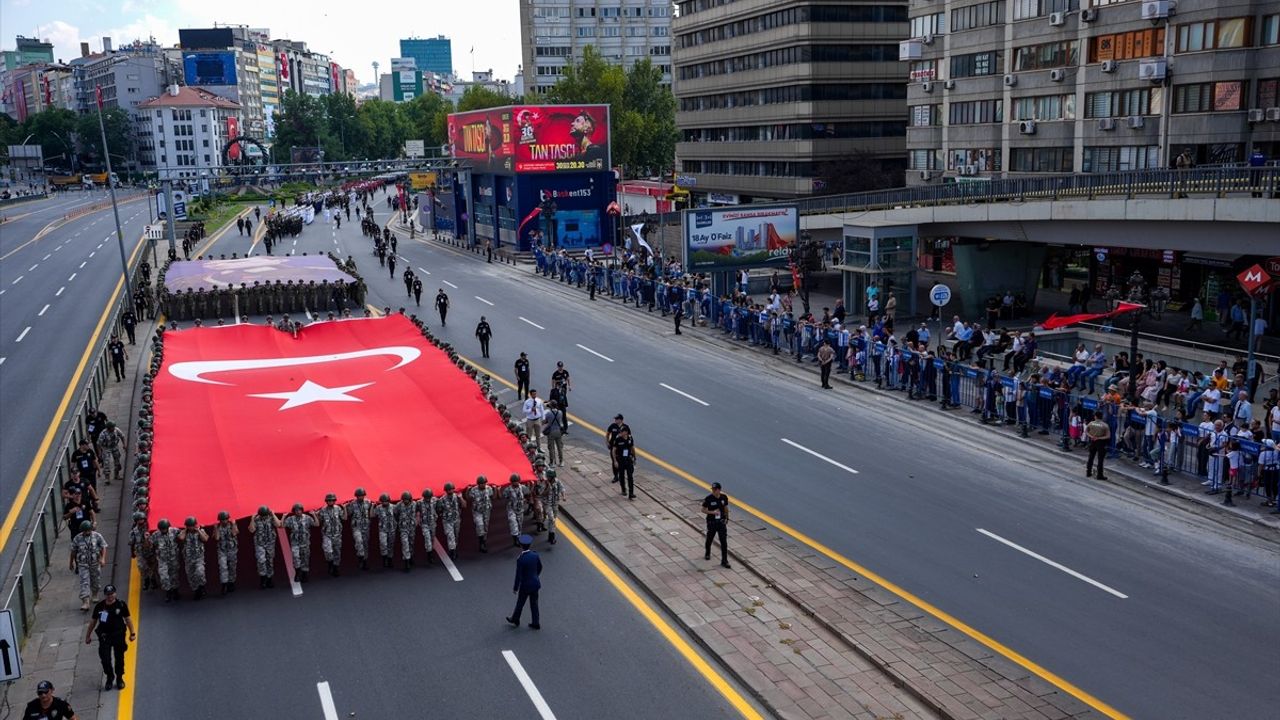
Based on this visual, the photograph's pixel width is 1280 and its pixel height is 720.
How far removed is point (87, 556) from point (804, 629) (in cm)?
1091

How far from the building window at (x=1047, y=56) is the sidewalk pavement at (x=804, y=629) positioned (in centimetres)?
3612

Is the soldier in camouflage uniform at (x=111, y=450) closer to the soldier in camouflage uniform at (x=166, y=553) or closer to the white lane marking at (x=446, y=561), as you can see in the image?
the soldier in camouflage uniform at (x=166, y=553)

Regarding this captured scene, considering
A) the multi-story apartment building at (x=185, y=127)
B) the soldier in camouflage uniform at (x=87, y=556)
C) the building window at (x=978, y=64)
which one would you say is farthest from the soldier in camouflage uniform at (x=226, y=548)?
the multi-story apartment building at (x=185, y=127)

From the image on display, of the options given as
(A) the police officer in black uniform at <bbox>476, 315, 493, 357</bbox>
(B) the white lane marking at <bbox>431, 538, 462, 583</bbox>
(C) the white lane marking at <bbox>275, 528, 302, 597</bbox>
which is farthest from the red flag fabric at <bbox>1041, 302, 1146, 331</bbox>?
(C) the white lane marking at <bbox>275, 528, 302, 597</bbox>

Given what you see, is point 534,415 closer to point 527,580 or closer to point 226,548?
point 226,548

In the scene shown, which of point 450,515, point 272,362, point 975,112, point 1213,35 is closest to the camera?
point 450,515

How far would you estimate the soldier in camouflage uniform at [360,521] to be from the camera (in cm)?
1792

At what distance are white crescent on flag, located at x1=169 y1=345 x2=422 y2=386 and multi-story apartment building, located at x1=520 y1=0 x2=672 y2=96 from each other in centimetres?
12985

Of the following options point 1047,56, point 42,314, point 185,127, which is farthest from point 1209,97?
point 185,127

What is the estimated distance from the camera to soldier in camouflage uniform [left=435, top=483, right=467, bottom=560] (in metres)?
18.5

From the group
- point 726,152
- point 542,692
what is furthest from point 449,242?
point 542,692

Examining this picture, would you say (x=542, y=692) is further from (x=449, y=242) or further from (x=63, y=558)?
(x=449, y=242)

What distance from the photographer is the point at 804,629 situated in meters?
15.4

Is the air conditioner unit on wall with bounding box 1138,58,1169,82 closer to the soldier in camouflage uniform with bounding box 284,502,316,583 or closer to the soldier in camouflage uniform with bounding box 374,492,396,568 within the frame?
the soldier in camouflage uniform with bounding box 374,492,396,568
